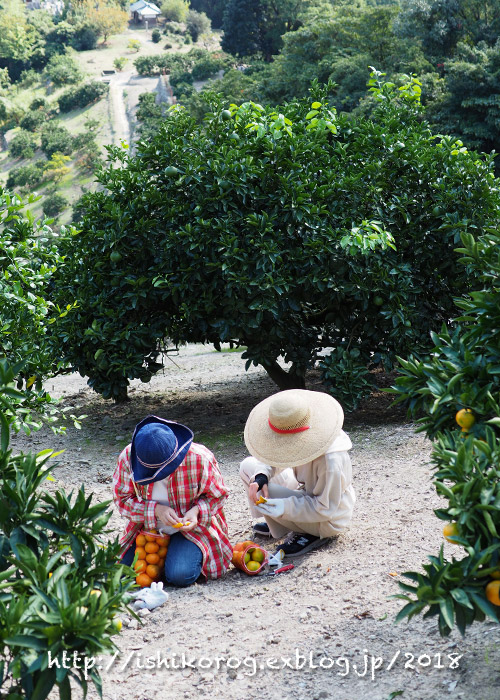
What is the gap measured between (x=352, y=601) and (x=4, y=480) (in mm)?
1756

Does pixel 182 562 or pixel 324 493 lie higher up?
pixel 324 493

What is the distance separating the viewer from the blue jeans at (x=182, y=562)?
12.2 ft

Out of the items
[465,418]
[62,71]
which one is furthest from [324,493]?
[62,71]

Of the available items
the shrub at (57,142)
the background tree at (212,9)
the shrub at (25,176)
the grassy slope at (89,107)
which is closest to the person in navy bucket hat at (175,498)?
the grassy slope at (89,107)

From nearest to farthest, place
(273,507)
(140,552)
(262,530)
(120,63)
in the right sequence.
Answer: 1. (140,552)
2. (273,507)
3. (262,530)
4. (120,63)

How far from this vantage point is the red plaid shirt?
3.66m

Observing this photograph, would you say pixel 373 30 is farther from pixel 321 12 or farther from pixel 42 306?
pixel 42 306

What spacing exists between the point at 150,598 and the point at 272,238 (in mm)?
3174

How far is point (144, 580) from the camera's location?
12.3 feet

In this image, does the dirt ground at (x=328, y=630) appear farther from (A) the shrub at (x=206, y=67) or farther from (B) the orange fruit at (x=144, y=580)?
(A) the shrub at (x=206, y=67)

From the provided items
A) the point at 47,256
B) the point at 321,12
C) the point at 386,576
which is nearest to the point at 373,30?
the point at 321,12

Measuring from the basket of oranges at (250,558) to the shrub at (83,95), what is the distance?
5190 centimetres

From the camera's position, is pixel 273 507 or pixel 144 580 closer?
pixel 144 580

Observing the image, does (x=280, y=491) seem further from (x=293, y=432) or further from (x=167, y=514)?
(x=167, y=514)
